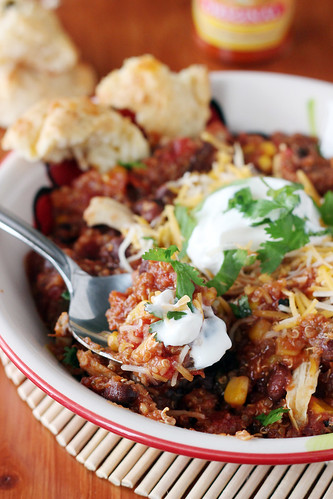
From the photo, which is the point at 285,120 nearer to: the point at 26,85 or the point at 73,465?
the point at 26,85

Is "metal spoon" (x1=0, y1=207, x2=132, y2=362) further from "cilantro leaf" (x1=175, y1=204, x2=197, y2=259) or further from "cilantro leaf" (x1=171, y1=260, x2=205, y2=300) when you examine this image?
"cilantro leaf" (x1=171, y1=260, x2=205, y2=300)

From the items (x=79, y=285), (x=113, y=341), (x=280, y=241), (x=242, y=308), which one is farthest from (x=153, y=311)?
(x=280, y=241)

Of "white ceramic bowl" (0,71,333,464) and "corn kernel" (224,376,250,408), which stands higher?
"white ceramic bowl" (0,71,333,464)

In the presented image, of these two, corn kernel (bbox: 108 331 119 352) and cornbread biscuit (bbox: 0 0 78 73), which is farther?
cornbread biscuit (bbox: 0 0 78 73)

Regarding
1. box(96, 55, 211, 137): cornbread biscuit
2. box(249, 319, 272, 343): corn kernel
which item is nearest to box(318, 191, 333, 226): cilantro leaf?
box(249, 319, 272, 343): corn kernel

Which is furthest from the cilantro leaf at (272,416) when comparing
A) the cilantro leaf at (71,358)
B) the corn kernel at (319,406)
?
the cilantro leaf at (71,358)

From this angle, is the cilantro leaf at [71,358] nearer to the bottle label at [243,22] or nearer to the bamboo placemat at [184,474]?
the bamboo placemat at [184,474]
